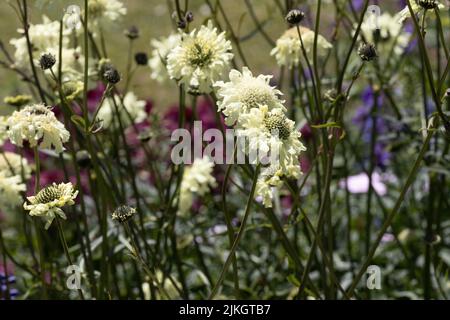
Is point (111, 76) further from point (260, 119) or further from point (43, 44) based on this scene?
point (43, 44)

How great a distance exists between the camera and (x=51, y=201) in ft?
3.45

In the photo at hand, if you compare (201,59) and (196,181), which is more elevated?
(201,59)

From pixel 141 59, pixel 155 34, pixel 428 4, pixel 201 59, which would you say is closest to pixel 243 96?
pixel 201 59

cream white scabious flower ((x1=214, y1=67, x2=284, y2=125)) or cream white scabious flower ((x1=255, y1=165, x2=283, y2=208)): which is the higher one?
cream white scabious flower ((x1=214, y1=67, x2=284, y2=125))

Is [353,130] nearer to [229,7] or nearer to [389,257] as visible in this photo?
[389,257]

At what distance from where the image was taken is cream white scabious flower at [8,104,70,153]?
1.12 m

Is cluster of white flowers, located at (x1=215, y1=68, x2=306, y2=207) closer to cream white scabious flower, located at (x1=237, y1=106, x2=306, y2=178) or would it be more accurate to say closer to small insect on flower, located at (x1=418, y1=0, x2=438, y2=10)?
cream white scabious flower, located at (x1=237, y1=106, x2=306, y2=178)

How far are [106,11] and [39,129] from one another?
55cm

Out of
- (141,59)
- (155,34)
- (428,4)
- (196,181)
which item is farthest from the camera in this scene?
(155,34)

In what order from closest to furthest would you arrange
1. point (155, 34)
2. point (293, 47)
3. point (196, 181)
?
1. point (293, 47)
2. point (196, 181)
3. point (155, 34)

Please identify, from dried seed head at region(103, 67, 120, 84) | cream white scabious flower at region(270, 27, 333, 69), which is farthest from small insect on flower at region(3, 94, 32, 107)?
cream white scabious flower at region(270, 27, 333, 69)

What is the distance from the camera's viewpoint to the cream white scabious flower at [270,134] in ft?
3.26

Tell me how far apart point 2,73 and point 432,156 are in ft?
11.3

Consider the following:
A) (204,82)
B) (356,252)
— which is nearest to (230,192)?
(356,252)
